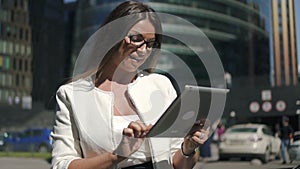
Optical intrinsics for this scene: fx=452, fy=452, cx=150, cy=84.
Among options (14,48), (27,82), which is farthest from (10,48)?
(27,82)

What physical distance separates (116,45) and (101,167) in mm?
386

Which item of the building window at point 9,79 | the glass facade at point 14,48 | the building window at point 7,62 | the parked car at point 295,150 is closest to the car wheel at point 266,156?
the parked car at point 295,150

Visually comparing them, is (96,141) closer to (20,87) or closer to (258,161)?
(258,161)

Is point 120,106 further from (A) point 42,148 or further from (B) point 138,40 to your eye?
(A) point 42,148

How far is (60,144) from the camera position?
1.33 metres

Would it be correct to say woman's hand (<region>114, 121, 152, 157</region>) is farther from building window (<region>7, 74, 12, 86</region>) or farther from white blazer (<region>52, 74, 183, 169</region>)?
building window (<region>7, 74, 12, 86</region>)

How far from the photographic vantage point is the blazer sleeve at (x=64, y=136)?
132cm

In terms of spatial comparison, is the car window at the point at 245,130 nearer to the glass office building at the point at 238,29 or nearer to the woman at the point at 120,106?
the woman at the point at 120,106

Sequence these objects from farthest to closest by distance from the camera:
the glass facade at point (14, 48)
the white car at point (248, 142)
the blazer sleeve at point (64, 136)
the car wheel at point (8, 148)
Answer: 1. the glass facade at point (14, 48)
2. the car wheel at point (8, 148)
3. the white car at point (248, 142)
4. the blazer sleeve at point (64, 136)

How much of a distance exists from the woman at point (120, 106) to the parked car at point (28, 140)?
21.0 metres

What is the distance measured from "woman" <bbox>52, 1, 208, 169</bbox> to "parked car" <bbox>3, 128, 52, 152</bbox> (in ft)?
68.8

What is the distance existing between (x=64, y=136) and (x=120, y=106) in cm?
20

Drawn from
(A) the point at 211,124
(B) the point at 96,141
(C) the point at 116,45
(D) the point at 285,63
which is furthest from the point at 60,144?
(D) the point at 285,63

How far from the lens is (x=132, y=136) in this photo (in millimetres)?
1164
